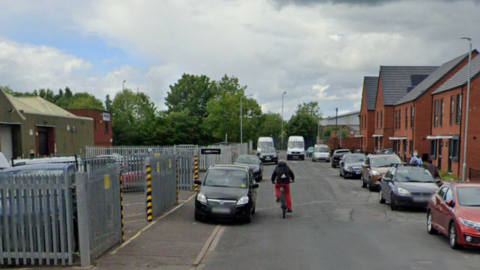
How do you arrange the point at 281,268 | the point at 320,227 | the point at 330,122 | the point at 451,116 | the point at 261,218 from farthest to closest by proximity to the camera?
the point at 330,122
the point at 451,116
the point at 261,218
the point at 320,227
the point at 281,268

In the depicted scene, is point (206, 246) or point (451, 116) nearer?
point (206, 246)

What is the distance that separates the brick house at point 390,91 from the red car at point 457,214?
38780 millimetres

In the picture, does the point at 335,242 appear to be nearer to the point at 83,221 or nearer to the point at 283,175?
the point at 283,175

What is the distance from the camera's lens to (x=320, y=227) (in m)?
11.9

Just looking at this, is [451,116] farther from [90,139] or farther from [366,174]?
[90,139]

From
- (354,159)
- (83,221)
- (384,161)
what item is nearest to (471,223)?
(83,221)

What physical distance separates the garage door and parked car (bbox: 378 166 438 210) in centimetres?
2523

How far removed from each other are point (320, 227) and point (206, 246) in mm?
3823

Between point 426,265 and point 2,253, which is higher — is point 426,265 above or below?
below

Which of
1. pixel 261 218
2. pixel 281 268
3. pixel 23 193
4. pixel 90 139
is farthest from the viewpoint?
pixel 90 139

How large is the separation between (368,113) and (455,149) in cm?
2765

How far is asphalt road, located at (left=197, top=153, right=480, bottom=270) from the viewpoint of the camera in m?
8.20

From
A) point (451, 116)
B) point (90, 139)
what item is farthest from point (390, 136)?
point (90, 139)

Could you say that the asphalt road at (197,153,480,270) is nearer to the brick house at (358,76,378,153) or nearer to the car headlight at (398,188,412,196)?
the car headlight at (398,188,412,196)
